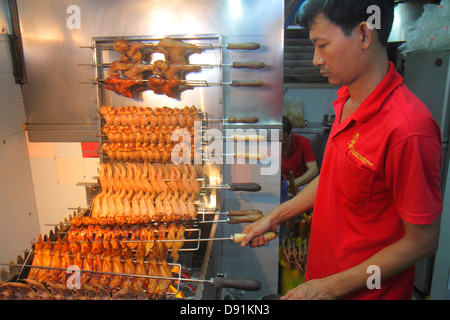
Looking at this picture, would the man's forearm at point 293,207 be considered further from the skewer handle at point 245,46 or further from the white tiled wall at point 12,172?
the white tiled wall at point 12,172

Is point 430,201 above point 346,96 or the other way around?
the other way around

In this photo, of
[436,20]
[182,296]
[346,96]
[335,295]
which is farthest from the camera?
[436,20]

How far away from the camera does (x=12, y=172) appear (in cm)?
345

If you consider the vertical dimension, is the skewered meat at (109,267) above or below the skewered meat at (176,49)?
below

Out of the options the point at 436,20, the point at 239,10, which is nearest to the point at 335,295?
the point at 239,10

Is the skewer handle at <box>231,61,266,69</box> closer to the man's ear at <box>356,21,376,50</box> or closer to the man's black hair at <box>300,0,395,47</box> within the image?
the man's black hair at <box>300,0,395,47</box>

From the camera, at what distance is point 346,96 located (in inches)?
79.2

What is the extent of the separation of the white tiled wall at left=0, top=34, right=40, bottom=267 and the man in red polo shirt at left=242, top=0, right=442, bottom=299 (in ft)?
9.91

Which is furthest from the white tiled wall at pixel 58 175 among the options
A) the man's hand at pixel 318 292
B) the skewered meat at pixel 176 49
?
the man's hand at pixel 318 292

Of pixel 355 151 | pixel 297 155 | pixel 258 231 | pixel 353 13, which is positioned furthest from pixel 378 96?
pixel 297 155

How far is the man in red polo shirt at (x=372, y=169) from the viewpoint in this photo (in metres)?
1.41

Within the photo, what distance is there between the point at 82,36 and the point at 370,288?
3418 millimetres

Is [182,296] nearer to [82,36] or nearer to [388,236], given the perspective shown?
[388,236]

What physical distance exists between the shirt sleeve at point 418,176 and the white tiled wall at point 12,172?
3.34 metres
